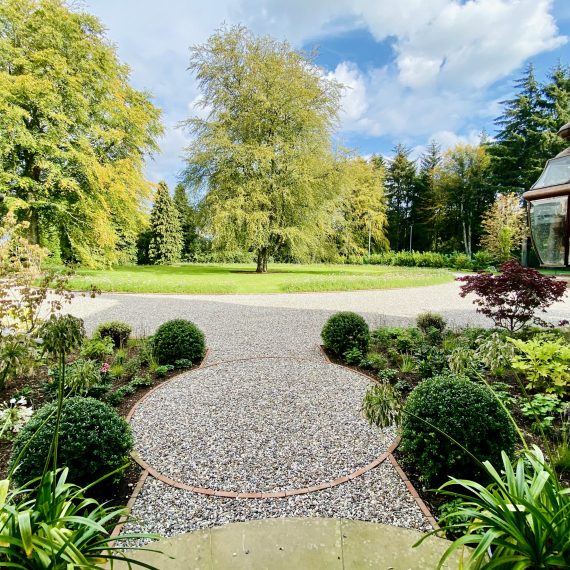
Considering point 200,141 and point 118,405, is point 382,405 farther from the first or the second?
point 200,141

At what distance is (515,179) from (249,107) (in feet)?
67.2

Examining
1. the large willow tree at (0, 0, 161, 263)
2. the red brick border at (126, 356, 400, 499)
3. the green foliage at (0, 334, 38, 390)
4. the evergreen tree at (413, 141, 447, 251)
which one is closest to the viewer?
the red brick border at (126, 356, 400, 499)

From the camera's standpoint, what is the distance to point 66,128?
14.2 metres

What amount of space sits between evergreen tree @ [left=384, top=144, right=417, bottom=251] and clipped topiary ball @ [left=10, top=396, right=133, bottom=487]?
35.8 m

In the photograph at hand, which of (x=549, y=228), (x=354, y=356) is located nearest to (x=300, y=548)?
(x=549, y=228)

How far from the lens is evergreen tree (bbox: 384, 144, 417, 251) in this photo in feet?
116

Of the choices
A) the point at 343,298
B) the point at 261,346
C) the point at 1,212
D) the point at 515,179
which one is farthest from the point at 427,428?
the point at 515,179

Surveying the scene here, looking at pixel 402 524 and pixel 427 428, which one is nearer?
pixel 402 524

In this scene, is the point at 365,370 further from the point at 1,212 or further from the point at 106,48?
the point at 106,48

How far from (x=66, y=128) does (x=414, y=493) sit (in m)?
17.6

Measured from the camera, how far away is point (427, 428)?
230 centimetres

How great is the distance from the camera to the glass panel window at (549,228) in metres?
1.74

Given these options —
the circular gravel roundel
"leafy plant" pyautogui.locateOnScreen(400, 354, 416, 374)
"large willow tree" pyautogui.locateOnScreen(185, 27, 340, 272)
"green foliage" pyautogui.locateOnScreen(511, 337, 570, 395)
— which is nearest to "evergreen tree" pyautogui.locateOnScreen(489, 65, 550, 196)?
"large willow tree" pyautogui.locateOnScreen(185, 27, 340, 272)

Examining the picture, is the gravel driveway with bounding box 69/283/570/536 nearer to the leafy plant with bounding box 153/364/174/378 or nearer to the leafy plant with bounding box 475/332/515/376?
the leafy plant with bounding box 153/364/174/378
